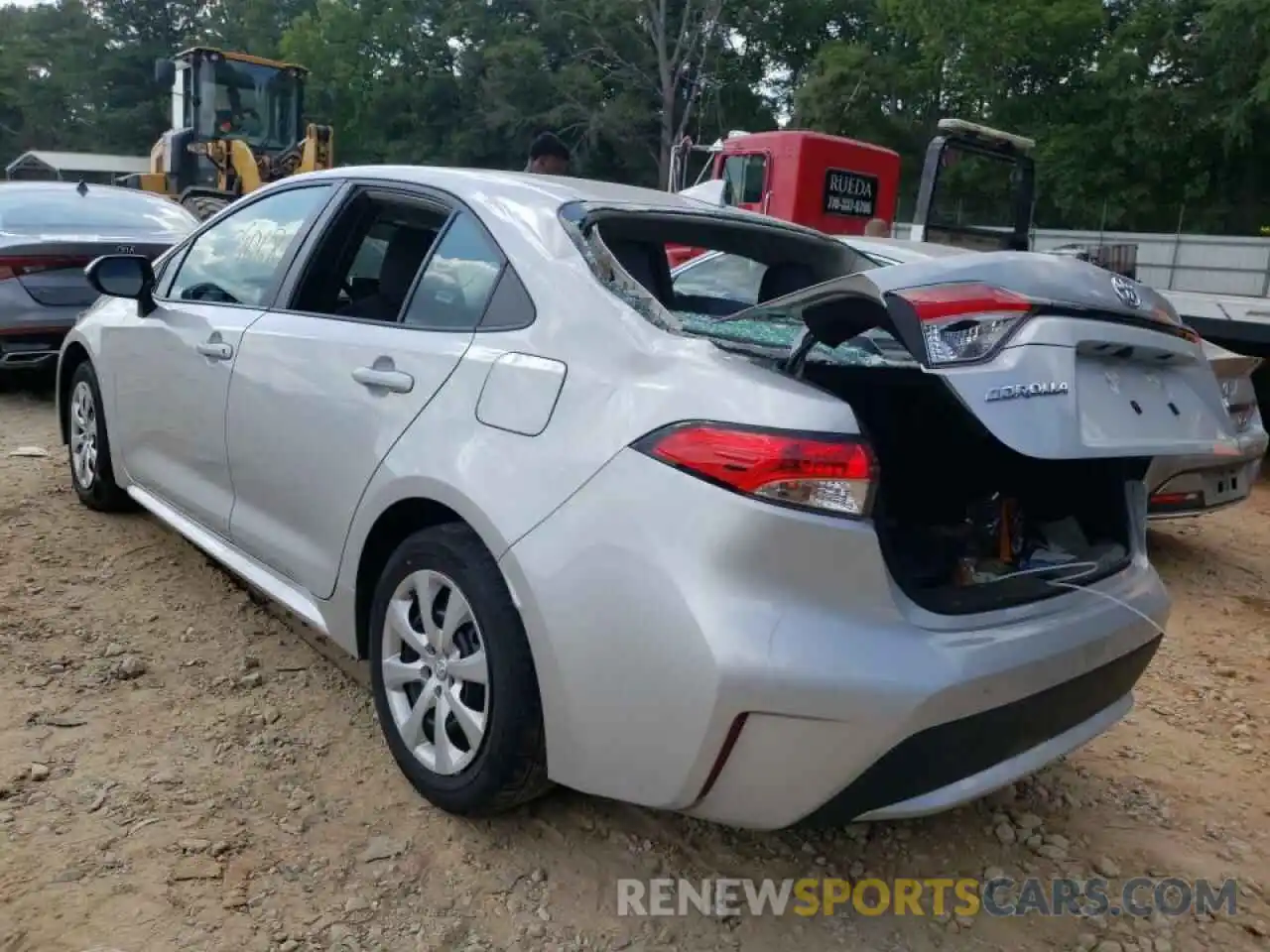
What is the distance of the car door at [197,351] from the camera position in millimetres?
3256

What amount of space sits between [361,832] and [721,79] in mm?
33777

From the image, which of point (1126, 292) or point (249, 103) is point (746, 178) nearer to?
point (249, 103)

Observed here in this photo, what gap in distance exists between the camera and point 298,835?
243cm

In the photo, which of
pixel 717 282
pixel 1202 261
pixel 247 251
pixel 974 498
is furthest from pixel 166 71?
pixel 974 498

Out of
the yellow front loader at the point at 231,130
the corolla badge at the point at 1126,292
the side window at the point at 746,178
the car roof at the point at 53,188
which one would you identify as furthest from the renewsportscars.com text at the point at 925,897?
the yellow front loader at the point at 231,130

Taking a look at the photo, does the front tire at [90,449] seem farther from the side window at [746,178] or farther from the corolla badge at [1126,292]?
the side window at [746,178]

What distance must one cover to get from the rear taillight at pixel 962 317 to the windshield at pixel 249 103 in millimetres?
15238

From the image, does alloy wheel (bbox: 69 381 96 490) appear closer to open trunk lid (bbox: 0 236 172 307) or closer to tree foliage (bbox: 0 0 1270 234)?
open trunk lid (bbox: 0 236 172 307)

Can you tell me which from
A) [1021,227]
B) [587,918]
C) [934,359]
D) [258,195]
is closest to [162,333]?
[258,195]

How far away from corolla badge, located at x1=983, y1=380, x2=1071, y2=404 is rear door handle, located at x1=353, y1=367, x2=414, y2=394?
53.6 inches

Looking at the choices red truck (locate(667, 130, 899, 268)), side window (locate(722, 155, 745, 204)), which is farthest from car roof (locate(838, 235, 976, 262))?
side window (locate(722, 155, 745, 204))

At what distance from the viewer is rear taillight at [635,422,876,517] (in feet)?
6.18

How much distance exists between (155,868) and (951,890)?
1788 mm

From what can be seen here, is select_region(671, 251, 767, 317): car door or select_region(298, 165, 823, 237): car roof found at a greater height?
select_region(298, 165, 823, 237): car roof
